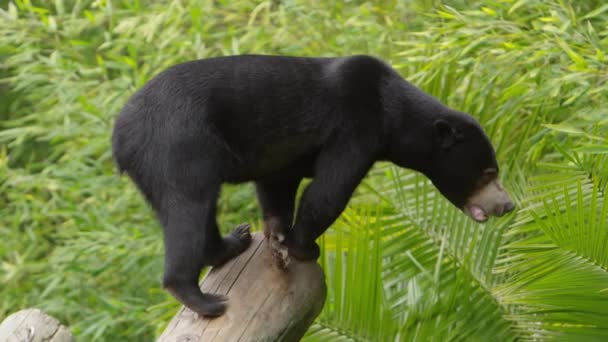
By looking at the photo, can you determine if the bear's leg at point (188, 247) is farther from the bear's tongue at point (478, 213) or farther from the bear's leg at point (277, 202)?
the bear's tongue at point (478, 213)

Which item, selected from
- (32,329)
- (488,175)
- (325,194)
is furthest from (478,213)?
(32,329)

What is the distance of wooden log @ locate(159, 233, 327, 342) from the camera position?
3035mm

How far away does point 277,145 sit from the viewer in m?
3.36

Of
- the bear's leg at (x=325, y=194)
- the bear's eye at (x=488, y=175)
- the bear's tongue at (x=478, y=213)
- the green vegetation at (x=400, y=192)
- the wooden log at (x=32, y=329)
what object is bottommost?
the green vegetation at (x=400, y=192)

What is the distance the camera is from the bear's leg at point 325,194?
10.8ft

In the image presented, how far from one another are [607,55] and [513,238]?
1006 mm

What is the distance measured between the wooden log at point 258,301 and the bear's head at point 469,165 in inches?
26.8

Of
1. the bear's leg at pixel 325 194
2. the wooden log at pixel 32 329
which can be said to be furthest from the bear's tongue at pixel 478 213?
the wooden log at pixel 32 329

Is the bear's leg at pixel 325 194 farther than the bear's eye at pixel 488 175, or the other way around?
the bear's eye at pixel 488 175

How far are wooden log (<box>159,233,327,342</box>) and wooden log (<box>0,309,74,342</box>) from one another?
1.36ft

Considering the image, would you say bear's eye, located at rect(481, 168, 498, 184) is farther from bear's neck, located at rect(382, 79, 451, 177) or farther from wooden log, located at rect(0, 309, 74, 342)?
wooden log, located at rect(0, 309, 74, 342)

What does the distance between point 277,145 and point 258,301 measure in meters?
0.60

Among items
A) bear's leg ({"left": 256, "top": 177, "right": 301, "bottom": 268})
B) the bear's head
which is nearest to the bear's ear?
the bear's head

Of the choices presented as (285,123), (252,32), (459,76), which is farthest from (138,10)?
(285,123)
